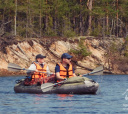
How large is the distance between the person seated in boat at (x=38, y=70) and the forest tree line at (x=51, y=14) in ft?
74.8

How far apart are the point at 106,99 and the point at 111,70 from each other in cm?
2543

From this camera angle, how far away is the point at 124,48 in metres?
44.9

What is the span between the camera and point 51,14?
48.3m

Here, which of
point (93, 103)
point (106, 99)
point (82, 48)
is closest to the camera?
point (93, 103)

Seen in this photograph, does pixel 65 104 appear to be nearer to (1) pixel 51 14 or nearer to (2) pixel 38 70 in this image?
(2) pixel 38 70

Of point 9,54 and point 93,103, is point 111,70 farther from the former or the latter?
point 93,103

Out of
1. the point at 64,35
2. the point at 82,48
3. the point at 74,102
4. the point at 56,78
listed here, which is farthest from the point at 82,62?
the point at 74,102

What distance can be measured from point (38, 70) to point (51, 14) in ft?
98.9

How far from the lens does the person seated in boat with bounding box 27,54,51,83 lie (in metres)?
18.5

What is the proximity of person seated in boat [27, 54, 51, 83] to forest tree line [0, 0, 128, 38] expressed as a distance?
2280 centimetres

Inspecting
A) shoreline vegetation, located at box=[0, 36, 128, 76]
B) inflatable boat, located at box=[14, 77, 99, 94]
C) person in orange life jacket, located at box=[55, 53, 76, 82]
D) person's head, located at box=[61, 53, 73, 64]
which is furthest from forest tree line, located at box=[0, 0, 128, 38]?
person's head, located at box=[61, 53, 73, 64]

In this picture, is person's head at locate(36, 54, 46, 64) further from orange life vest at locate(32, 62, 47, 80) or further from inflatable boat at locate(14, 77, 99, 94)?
inflatable boat at locate(14, 77, 99, 94)

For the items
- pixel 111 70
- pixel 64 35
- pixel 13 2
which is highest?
pixel 13 2

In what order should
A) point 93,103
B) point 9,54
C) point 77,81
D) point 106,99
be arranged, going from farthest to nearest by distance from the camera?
point 9,54, point 77,81, point 106,99, point 93,103
